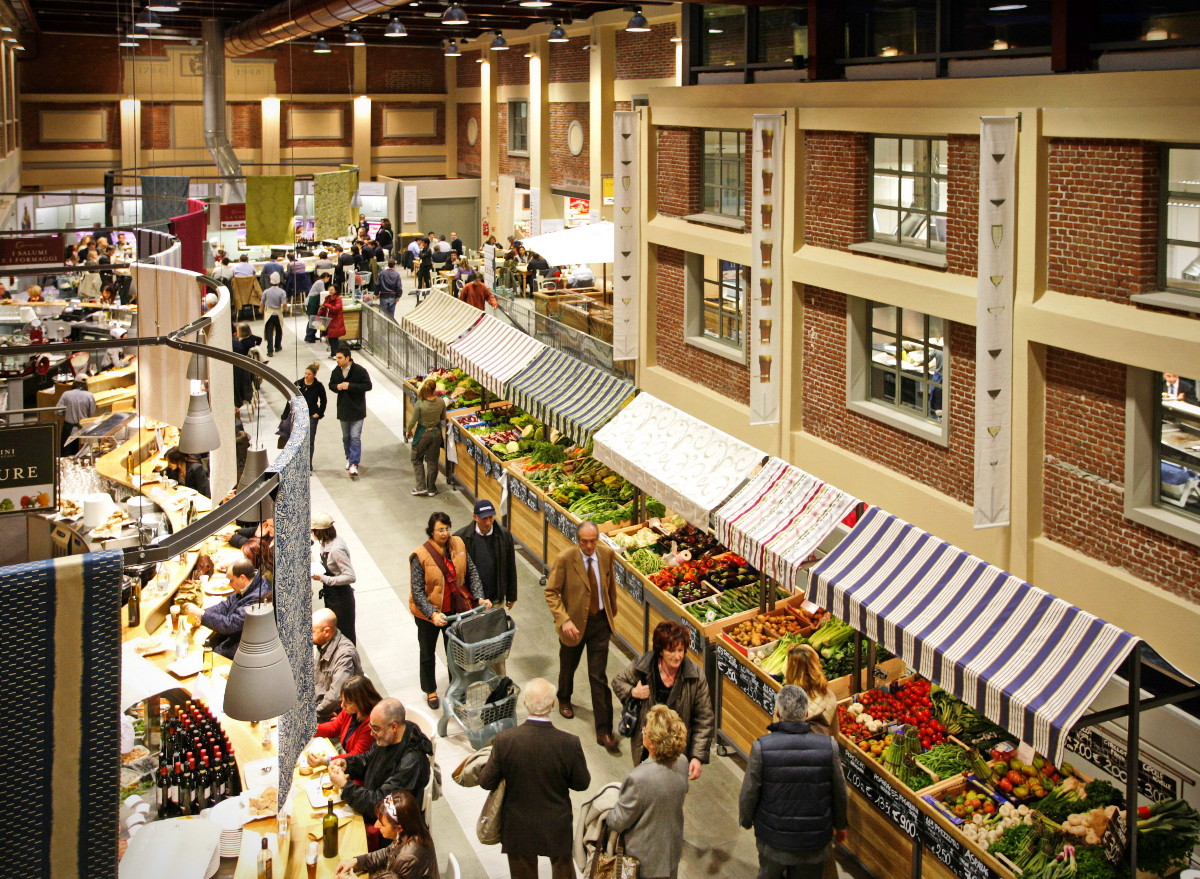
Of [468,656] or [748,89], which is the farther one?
[748,89]

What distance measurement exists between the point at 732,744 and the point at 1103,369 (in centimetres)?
406

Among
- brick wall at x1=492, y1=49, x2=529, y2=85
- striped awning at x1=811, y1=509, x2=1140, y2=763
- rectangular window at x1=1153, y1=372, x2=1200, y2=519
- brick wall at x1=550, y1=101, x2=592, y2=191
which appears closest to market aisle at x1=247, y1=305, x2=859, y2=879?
striped awning at x1=811, y1=509, x2=1140, y2=763

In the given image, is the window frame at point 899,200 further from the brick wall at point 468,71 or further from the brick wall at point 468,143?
the brick wall at point 468,143

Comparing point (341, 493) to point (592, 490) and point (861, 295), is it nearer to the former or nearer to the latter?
point (592, 490)

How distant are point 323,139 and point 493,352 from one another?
25.3 meters

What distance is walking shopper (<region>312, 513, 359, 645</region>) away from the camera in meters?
9.34

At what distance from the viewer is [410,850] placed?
574 centimetres

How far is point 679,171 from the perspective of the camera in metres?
12.9

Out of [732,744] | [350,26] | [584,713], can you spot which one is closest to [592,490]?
[584,713]

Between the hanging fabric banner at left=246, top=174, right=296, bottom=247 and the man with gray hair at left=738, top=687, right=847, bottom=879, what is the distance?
1479 cm

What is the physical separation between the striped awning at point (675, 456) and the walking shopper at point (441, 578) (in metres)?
2.29

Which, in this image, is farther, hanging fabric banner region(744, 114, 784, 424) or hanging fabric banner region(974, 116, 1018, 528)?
hanging fabric banner region(744, 114, 784, 424)

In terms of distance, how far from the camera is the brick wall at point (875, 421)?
29.2 ft

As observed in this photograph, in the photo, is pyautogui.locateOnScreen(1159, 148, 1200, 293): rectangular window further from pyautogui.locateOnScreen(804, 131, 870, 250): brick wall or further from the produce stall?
pyautogui.locateOnScreen(804, 131, 870, 250): brick wall
